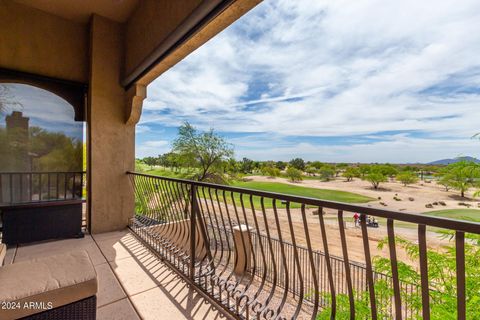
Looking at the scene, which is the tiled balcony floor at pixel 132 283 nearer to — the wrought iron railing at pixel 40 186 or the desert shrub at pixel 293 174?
the wrought iron railing at pixel 40 186

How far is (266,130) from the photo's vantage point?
35.1 meters

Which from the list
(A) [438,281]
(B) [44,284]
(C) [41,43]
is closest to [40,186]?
(C) [41,43]

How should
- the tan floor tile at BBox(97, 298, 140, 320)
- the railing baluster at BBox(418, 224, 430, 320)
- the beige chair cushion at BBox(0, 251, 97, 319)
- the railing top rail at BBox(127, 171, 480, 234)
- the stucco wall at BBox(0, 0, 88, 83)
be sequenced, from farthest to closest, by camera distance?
the stucco wall at BBox(0, 0, 88, 83)
the tan floor tile at BBox(97, 298, 140, 320)
the beige chair cushion at BBox(0, 251, 97, 319)
the railing baluster at BBox(418, 224, 430, 320)
the railing top rail at BBox(127, 171, 480, 234)

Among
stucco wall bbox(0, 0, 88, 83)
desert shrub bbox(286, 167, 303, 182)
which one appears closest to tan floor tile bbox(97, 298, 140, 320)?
stucco wall bbox(0, 0, 88, 83)

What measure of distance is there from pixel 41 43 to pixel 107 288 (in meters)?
3.70

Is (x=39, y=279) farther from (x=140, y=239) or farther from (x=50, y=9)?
(x=50, y=9)

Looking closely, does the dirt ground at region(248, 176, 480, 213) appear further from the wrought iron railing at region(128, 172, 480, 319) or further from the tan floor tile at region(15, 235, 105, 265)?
the tan floor tile at region(15, 235, 105, 265)

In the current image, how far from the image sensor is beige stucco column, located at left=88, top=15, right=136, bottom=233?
3.55 m

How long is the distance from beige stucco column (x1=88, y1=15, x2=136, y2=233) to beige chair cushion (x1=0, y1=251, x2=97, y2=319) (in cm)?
232

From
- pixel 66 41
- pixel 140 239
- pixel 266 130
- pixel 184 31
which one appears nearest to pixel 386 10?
pixel 184 31

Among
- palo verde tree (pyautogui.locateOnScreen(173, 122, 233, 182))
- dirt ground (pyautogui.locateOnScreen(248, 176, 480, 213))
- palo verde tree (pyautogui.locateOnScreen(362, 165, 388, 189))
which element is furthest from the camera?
palo verde tree (pyautogui.locateOnScreen(362, 165, 388, 189))

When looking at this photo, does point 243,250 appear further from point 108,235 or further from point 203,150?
point 203,150

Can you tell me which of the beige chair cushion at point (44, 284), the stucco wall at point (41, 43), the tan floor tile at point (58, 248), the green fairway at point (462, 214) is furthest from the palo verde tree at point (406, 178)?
the beige chair cushion at point (44, 284)

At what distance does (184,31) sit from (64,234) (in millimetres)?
3327
